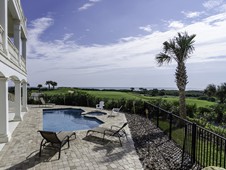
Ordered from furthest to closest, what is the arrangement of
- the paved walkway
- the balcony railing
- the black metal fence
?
the balcony railing → the paved walkway → the black metal fence

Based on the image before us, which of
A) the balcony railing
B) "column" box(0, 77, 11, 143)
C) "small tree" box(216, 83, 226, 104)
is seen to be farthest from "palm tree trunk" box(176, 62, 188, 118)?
"small tree" box(216, 83, 226, 104)

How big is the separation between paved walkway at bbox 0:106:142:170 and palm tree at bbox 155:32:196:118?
601 centimetres

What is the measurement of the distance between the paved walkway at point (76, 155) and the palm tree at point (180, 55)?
19.7 feet

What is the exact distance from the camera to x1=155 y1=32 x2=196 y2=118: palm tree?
1239 centimetres

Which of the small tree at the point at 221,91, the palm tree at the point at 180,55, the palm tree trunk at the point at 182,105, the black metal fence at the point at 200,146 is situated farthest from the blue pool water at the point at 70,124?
the small tree at the point at 221,91

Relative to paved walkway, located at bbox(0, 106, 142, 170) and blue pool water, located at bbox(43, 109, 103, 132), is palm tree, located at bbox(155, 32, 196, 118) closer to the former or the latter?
blue pool water, located at bbox(43, 109, 103, 132)

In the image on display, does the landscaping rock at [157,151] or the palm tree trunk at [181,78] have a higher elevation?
the palm tree trunk at [181,78]

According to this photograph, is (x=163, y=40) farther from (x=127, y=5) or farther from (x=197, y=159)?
(x=197, y=159)

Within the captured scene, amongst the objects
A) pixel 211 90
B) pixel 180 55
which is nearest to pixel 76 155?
pixel 180 55

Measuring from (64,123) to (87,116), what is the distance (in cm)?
221

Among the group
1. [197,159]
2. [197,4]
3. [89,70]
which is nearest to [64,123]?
[197,159]

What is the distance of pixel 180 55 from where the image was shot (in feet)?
41.7

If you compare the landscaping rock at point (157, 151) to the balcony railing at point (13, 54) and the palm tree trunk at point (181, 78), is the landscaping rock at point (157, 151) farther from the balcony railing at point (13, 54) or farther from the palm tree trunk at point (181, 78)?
the balcony railing at point (13, 54)

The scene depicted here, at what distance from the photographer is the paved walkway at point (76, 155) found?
564 centimetres
